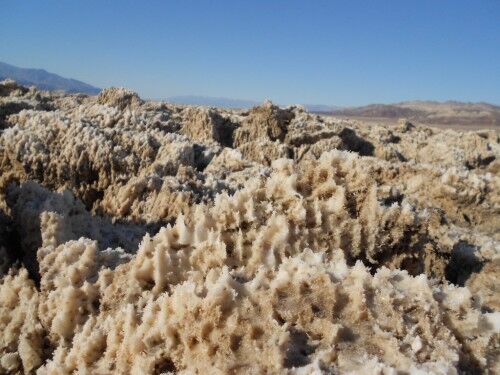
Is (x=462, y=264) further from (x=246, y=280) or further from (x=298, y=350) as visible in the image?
(x=298, y=350)

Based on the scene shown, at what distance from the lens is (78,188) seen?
6.19 metres

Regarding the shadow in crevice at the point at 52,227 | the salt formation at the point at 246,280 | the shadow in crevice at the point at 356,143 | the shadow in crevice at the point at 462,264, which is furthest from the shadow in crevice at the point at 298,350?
the shadow in crevice at the point at 356,143

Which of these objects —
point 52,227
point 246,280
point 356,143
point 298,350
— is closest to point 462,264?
point 246,280

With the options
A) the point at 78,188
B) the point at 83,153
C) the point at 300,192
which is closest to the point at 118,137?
the point at 83,153

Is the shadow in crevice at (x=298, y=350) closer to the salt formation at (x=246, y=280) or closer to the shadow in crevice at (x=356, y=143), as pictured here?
the salt formation at (x=246, y=280)

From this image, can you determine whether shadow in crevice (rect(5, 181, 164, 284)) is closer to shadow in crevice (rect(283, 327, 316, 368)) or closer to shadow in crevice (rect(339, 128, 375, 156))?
shadow in crevice (rect(283, 327, 316, 368))

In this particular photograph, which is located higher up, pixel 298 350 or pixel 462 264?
pixel 298 350

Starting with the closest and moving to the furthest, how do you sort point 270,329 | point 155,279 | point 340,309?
point 270,329, point 340,309, point 155,279

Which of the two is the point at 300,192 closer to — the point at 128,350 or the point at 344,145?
the point at 128,350

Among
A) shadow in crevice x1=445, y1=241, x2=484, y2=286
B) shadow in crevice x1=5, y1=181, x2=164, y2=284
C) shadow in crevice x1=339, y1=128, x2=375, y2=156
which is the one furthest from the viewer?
shadow in crevice x1=339, y1=128, x2=375, y2=156

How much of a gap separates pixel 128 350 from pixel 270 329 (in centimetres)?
62

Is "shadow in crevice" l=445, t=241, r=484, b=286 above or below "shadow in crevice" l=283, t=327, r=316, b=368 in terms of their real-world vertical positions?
below

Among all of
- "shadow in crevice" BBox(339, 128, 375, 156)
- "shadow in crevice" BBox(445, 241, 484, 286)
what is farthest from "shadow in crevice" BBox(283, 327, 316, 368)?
"shadow in crevice" BBox(339, 128, 375, 156)

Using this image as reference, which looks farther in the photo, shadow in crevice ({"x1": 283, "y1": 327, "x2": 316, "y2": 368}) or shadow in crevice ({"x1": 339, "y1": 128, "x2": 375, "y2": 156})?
shadow in crevice ({"x1": 339, "y1": 128, "x2": 375, "y2": 156})
